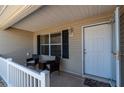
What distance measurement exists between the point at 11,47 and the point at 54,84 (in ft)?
15.9

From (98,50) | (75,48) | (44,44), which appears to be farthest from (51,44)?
(98,50)

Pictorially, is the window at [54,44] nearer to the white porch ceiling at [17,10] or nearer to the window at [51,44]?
the window at [51,44]

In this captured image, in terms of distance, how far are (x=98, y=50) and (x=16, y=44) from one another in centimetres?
533

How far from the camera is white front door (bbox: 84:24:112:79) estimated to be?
5.09m

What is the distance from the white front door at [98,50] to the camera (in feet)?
16.7

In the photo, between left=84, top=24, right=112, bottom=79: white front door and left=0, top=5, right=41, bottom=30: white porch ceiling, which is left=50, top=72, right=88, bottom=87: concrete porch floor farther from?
left=0, top=5, right=41, bottom=30: white porch ceiling

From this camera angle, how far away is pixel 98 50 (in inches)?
214

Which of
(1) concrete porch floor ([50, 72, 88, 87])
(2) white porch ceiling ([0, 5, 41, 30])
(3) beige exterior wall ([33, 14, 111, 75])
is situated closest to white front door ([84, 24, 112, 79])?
(3) beige exterior wall ([33, 14, 111, 75])

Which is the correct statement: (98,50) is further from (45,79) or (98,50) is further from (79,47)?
(45,79)

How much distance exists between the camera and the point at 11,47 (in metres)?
8.98

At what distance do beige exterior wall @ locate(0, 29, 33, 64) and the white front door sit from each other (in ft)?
15.2

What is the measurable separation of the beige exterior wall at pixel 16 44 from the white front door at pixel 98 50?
465cm

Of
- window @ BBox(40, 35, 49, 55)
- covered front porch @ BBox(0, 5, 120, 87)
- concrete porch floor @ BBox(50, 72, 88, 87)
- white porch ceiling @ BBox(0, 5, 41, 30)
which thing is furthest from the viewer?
window @ BBox(40, 35, 49, 55)
